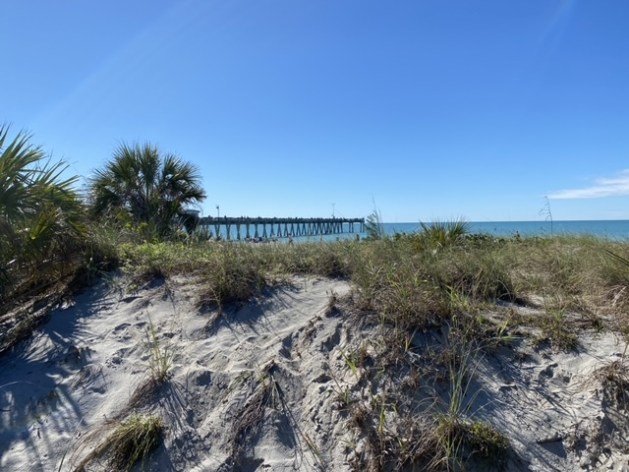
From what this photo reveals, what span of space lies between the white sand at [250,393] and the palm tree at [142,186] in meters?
8.04

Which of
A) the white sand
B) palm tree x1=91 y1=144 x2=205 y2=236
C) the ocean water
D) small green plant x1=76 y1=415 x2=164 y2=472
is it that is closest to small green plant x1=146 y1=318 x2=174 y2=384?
the white sand

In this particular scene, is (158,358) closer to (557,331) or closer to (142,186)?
Answer: (557,331)

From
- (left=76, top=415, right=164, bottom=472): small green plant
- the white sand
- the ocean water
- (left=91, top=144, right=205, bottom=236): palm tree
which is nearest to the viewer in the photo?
the white sand

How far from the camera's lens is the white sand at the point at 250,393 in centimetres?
300

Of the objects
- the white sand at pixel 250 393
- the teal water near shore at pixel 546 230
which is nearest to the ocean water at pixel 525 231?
the teal water near shore at pixel 546 230

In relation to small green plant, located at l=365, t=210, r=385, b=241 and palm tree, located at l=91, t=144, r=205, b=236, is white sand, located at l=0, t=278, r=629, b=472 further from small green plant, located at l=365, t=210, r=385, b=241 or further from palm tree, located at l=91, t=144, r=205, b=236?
palm tree, located at l=91, t=144, r=205, b=236

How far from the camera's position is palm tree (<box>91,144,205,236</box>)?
1269 cm

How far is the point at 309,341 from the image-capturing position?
4.06 meters

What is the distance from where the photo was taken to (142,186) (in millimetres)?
13344

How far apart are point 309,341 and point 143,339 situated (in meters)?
1.75

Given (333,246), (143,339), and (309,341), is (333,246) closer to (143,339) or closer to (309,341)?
(309,341)

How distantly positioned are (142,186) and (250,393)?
1108 centimetres

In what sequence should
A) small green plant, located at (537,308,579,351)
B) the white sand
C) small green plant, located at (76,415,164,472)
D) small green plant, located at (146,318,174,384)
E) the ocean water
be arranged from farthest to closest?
the ocean water, small green plant, located at (146,318,174,384), small green plant, located at (537,308,579,351), small green plant, located at (76,415,164,472), the white sand

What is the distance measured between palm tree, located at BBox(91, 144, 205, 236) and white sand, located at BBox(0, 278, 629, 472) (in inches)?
317
